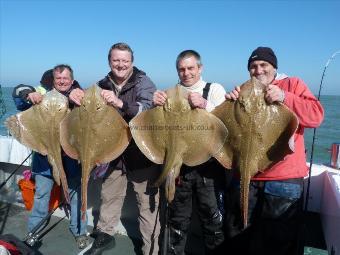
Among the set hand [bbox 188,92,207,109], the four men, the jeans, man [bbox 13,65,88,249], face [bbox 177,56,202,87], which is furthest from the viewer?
the jeans

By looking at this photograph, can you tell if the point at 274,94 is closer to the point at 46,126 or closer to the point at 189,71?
the point at 189,71

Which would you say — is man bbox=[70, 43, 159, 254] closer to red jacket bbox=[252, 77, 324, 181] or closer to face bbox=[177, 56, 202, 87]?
face bbox=[177, 56, 202, 87]

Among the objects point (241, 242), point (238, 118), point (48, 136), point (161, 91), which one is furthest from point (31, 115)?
point (241, 242)

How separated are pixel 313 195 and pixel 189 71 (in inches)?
102

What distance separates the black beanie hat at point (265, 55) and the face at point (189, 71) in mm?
677

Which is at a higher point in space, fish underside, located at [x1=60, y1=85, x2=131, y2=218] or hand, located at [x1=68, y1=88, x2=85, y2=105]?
hand, located at [x1=68, y1=88, x2=85, y2=105]

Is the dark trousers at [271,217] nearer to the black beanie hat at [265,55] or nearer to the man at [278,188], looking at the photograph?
the man at [278,188]

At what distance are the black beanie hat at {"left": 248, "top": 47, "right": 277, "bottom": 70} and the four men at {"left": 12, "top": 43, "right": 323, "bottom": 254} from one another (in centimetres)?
1

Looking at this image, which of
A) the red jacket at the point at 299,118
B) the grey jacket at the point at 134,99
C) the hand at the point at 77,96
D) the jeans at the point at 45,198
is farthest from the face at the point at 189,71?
the jeans at the point at 45,198

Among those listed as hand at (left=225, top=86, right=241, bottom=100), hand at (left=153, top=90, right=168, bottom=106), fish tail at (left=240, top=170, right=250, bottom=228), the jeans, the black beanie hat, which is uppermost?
the black beanie hat

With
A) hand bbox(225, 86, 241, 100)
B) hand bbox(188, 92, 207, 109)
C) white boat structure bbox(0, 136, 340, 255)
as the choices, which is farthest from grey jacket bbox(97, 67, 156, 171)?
white boat structure bbox(0, 136, 340, 255)

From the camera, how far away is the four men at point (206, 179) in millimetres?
3824

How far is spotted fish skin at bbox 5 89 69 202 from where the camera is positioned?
4266 mm

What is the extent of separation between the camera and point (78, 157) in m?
4.19
